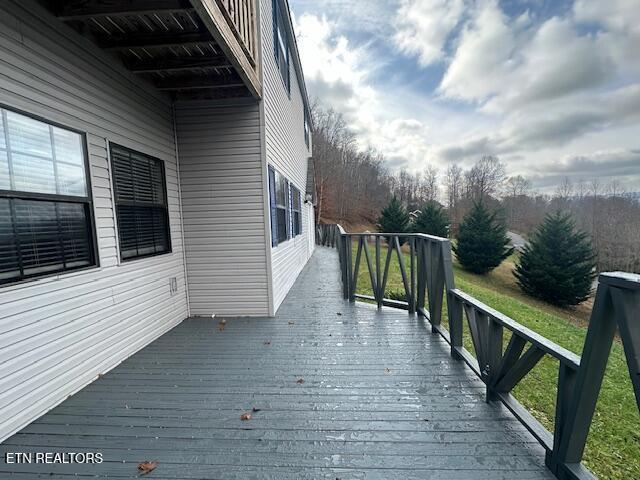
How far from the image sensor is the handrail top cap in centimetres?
117

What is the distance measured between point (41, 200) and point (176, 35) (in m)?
1.85

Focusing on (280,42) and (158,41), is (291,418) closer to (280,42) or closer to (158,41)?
(158,41)

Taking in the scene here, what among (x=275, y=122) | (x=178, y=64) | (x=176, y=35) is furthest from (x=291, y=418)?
(x=275, y=122)

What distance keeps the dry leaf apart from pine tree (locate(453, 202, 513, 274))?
1651cm

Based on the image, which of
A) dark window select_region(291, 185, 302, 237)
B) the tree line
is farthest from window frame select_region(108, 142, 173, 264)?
the tree line

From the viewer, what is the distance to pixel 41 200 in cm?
230

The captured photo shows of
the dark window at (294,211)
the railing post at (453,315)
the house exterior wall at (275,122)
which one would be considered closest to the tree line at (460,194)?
the dark window at (294,211)

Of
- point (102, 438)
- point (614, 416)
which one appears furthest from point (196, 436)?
point (614, 416)

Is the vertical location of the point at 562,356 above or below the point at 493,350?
above

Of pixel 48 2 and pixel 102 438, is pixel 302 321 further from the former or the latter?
pixel 48 2

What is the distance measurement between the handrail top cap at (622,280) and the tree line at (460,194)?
15607 millimetres

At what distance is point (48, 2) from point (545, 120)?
22.9 metres

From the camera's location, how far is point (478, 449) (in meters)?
1.79

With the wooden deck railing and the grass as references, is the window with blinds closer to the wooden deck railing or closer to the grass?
the wooden deck railing
